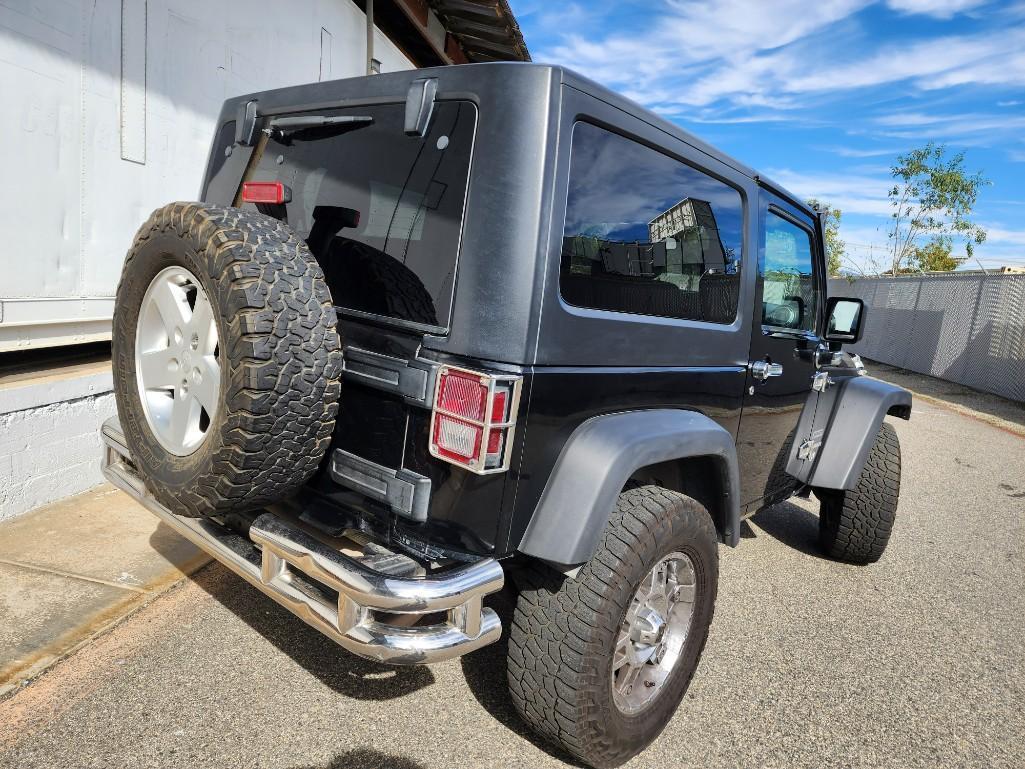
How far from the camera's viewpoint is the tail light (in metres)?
1.80

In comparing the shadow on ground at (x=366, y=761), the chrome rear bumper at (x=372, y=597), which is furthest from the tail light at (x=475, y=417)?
the shadow on ground at (x=366, y=761)

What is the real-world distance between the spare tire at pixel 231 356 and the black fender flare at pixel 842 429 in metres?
2.62

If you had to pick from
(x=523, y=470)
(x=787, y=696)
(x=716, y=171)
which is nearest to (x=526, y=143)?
(x=523, y=470)

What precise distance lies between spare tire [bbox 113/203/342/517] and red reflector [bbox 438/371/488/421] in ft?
1.01

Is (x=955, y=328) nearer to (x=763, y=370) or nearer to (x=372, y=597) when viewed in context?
(x=763, y=370)

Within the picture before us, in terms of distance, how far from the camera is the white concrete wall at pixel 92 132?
364cm

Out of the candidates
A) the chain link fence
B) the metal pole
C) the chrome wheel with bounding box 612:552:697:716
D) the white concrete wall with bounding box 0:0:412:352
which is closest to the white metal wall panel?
the white concrete wall with bounding box 0:0:412:352

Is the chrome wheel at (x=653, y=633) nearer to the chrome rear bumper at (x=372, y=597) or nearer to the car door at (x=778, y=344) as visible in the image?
the chrome rear bumper at (x=372, y=597)

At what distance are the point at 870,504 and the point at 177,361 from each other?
11.7 ft

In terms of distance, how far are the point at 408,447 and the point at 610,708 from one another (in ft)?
3.32

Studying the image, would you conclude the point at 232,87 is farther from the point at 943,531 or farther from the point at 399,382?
the point at 943,531

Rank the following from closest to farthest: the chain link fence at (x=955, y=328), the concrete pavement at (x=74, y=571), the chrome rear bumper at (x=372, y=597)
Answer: the chrome rear bumper at (x=372, y=597) < the concrete pavement at (x=74, y=571) < the chain link fence at (x=955, y=328)

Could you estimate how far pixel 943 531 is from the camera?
199 inches

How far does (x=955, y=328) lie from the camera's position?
14.5m
